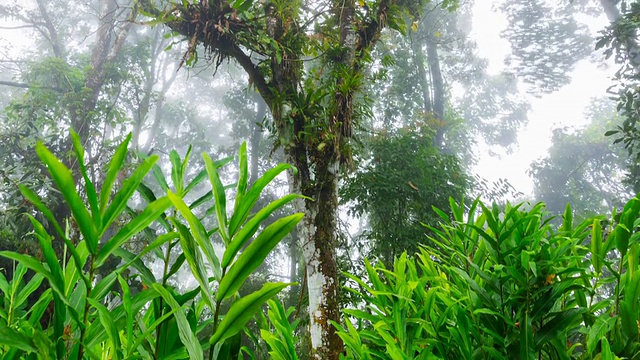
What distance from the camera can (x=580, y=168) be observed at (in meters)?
14.2

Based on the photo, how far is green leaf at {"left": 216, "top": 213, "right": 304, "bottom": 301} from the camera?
1.58ft

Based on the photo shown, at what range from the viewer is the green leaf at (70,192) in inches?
18.1

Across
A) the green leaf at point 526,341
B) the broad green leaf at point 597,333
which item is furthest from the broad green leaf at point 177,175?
the broad green leaf at point 597,333

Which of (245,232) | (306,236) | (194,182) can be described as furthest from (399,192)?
(245,232)

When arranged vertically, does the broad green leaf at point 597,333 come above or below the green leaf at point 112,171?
below

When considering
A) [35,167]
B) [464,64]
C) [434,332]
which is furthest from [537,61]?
[434,332]

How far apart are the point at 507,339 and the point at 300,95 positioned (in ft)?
7.64

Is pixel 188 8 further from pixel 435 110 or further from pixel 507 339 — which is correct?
pixel 435 110

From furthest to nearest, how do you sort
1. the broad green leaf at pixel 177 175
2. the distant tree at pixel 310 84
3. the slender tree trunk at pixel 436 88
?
the slender tree trunk at pixel 436 88 < the distant tree at pixel 310 84 < the broad green leaf at pixel 177 175

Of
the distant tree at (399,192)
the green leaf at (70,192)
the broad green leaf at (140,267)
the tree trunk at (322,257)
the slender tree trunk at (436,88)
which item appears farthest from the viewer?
the slender tree trunk at (436,88)

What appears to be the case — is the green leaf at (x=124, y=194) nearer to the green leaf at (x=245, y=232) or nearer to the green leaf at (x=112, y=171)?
the green leaf at (x=112, y=171)

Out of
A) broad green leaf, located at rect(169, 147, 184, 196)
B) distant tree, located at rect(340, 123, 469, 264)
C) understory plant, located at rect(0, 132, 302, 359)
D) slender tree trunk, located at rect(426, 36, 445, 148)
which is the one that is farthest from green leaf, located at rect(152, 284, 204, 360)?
slender tree trunk, located at rect(426, 36, 445, 148)

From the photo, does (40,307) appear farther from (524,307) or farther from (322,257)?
(322,257)

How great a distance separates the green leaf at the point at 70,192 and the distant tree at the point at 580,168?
15.2 m
